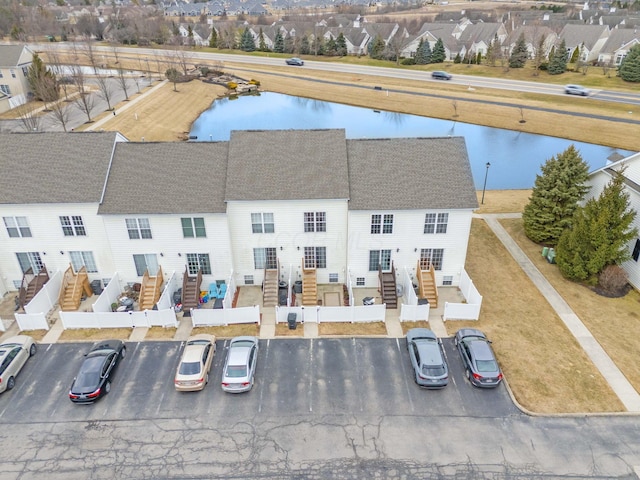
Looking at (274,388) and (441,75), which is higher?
(441,75)

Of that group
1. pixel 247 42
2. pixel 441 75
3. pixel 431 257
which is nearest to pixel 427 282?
pixel 431 257

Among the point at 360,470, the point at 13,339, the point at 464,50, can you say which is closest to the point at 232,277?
the point at 13,339

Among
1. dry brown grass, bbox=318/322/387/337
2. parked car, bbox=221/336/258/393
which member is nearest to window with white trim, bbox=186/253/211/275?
parked car, bbox=221/336/258/393

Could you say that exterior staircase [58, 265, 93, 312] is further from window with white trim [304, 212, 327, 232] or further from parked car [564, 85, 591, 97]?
parked car [564, 85, 591, 97]

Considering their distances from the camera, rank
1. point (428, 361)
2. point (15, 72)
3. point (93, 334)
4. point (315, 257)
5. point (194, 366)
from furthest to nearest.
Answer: point (15, 72)
point (315, 257)
point (93, 334)
point (428, 361)
point (194, 366)

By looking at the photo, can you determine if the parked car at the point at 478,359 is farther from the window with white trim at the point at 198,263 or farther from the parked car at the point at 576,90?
the parked car at the point at 576,90

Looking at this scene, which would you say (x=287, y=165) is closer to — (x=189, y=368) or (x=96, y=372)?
(x=189, y=368)
